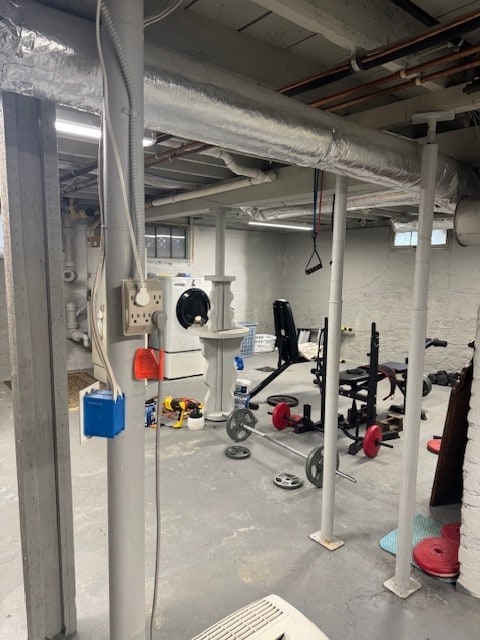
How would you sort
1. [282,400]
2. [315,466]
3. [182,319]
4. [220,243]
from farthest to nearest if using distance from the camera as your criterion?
[182,319] < [282,400] < [220,243] < [315,466]

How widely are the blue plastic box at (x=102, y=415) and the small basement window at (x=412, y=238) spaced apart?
5.46 m

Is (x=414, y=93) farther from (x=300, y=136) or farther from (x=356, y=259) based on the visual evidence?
(x=356, y=259)

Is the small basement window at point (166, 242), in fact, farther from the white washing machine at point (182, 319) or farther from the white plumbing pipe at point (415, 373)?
the white plumbing pipe at point (415, 373)

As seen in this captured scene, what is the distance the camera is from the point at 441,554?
2.22m

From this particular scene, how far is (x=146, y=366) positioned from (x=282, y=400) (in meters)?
3.98

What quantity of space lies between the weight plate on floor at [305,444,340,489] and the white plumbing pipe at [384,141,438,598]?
0.90m

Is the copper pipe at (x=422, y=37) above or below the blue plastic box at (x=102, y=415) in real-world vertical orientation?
above

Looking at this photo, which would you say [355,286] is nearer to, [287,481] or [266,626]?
[287,481]

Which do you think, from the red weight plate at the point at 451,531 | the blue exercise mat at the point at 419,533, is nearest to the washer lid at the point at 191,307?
the blue exercise mat at the point at 419,533

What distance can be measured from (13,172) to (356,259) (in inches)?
249

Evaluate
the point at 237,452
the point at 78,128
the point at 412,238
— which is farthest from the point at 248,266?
the point at 78,128

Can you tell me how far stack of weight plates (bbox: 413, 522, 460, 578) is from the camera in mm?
2135

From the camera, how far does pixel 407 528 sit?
2027 millimetres

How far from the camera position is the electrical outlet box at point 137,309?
3.50ft
